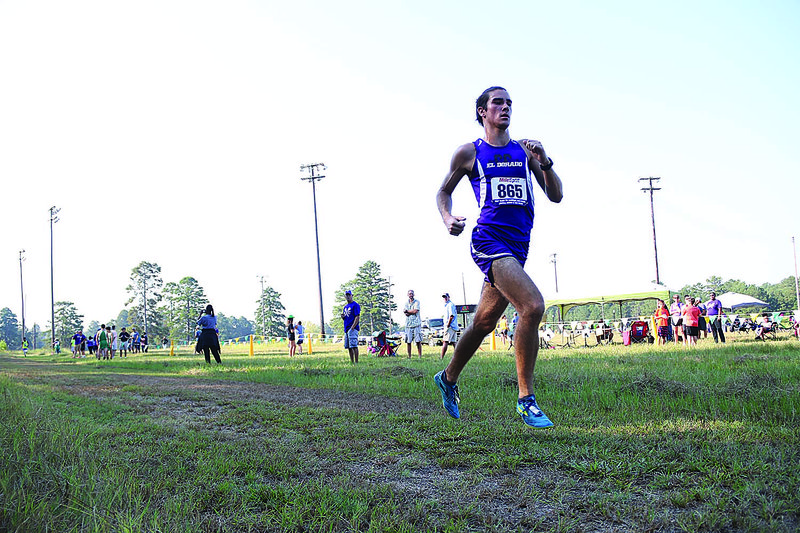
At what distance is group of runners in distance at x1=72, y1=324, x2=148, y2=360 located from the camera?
2594 centimetres

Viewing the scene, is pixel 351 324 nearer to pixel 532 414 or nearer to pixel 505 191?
pixel 505 191

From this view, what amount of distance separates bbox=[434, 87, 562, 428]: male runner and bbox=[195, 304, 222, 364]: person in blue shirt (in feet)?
41.5

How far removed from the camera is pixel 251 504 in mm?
2420

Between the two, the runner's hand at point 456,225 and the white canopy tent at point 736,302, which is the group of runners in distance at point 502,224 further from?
the white canopy tent at point 736,302

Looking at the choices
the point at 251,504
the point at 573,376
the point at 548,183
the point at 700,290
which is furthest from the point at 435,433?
the point at 700,290

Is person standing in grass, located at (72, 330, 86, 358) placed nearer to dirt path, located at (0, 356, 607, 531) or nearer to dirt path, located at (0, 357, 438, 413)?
dirt path, located at (0, 357, 438, 413)

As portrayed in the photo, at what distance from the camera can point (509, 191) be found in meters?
4.03

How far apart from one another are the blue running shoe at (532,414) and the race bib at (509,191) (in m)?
1.41

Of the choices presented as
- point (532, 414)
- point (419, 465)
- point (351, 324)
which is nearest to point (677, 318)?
point (351, 324)

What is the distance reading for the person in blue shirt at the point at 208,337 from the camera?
15641 mm

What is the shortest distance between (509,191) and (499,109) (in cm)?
72

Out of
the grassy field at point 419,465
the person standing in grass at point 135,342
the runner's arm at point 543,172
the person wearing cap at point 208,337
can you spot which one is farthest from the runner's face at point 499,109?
the person standing in grass at point 135,342

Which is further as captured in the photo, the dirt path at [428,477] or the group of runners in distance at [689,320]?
the group of runners in distance at [689,320]

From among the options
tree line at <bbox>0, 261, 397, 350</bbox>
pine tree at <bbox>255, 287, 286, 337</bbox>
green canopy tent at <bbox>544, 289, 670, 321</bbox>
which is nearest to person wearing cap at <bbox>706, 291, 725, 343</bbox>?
green canopy tent at <bbox>544, 289, 670, 321</bbox>
